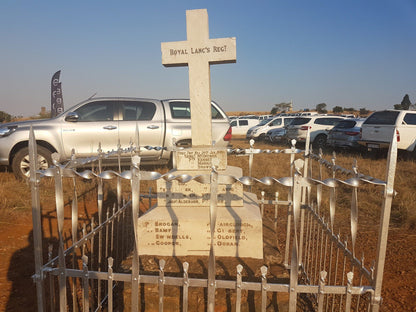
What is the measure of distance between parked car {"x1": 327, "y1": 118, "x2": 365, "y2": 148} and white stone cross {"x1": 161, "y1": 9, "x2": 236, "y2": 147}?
10.8m

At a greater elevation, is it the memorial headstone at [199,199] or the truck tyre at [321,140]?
the memorial headstone at [199,199]

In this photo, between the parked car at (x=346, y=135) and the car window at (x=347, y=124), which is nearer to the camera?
the parked car at (x=346, y=135)

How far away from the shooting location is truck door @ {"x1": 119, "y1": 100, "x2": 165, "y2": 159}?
7012mm

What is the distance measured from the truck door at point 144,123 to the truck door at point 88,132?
25 cm

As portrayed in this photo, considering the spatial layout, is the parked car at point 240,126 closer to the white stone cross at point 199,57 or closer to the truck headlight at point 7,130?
the truck headlight at point 7,130

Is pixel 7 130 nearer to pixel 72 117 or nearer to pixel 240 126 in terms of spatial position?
pixel 72 117

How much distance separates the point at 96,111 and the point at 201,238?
17.4 ft

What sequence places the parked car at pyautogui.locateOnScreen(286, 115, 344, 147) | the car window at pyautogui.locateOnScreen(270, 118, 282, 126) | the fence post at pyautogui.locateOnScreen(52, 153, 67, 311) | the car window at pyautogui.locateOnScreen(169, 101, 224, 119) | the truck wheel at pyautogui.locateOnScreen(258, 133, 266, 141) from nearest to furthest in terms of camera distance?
the fence post at pyautogui.locateOnScreen(52, 153, 67, 311) < the car window at pyautogui.locateOnScreen(169, 101, 224, 119) < the parked car at pyautogui.locateOnScreen(286, 115, 344, 147) < the truck wheel at pyautogui.locateOnScreen(258, 133, 266, 141) < the car window at pyautogui.locateOnScreen(270, 118, 282, 126)

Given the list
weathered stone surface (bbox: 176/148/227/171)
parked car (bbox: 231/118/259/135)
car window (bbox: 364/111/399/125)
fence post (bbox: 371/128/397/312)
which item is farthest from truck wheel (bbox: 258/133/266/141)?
fence post (bbox: 371/128/397/312)

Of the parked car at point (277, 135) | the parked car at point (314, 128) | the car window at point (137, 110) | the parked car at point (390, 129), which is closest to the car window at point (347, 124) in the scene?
the parked car at point (314, 128)

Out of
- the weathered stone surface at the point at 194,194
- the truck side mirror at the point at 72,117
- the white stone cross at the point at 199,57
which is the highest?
the white stone cross at the point at 199,57

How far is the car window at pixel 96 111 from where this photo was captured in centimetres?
697

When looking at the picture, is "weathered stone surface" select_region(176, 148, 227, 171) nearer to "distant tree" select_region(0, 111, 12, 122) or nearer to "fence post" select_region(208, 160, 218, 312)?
"fence post" select_region(208, 160, 218, 312)

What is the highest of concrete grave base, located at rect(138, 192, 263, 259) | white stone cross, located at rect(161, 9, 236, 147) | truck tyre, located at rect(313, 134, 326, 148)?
white stone cross, located at rect(161, 9, 236, 147)
